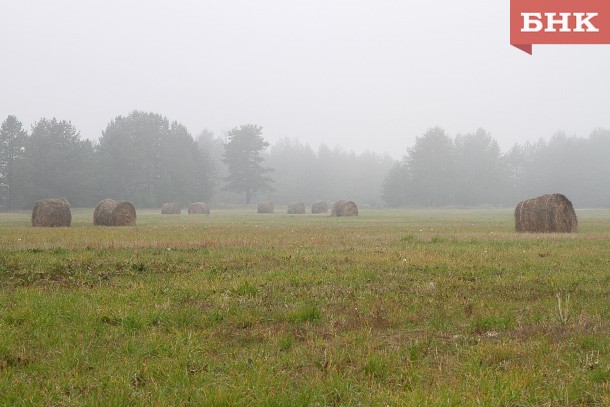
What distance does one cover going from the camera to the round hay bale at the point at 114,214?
3272 cm

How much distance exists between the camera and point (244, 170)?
11162cm

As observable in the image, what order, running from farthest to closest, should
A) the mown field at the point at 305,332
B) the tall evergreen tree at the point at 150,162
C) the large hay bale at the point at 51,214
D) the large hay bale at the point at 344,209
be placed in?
1. the tall evergreen tree at the point at 150,162
2. the large hay bale at the point at 344,209
3. the large hay bale at the point at 51,214
4. the mown field at the point at 305,332

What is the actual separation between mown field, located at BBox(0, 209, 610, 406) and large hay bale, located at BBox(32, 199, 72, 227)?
18912mm

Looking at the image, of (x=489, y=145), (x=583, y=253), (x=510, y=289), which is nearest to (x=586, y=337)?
(x=510, y=289)

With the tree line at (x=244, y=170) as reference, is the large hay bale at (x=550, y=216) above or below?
below

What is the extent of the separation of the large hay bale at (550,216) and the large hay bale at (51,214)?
24.2m

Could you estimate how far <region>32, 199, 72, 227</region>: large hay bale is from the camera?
30688mm

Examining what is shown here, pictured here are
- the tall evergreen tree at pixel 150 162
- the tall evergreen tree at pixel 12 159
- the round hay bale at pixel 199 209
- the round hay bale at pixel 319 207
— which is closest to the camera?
the round hay bale at pixel 199 209

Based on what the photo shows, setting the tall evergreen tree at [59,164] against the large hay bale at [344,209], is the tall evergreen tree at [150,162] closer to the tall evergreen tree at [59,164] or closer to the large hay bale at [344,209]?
the tall evergreen tree at [59,164]

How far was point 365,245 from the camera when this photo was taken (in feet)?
59.0

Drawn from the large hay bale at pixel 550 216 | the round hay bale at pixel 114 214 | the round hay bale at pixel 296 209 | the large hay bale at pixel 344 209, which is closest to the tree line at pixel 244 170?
the round hay bale at pixel 296 209

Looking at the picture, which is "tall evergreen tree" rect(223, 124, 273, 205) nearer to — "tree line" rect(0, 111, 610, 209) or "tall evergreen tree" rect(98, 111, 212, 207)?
"tree line" rect(0, 111, 610, 209)

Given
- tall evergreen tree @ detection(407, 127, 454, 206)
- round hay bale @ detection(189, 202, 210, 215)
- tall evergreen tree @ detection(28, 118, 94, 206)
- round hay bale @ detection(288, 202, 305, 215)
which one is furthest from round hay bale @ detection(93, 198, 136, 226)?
tall evergreen tree @ detection(407, 127, 454, 206)

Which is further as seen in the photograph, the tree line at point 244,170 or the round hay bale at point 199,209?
the tree line at point 244,170
